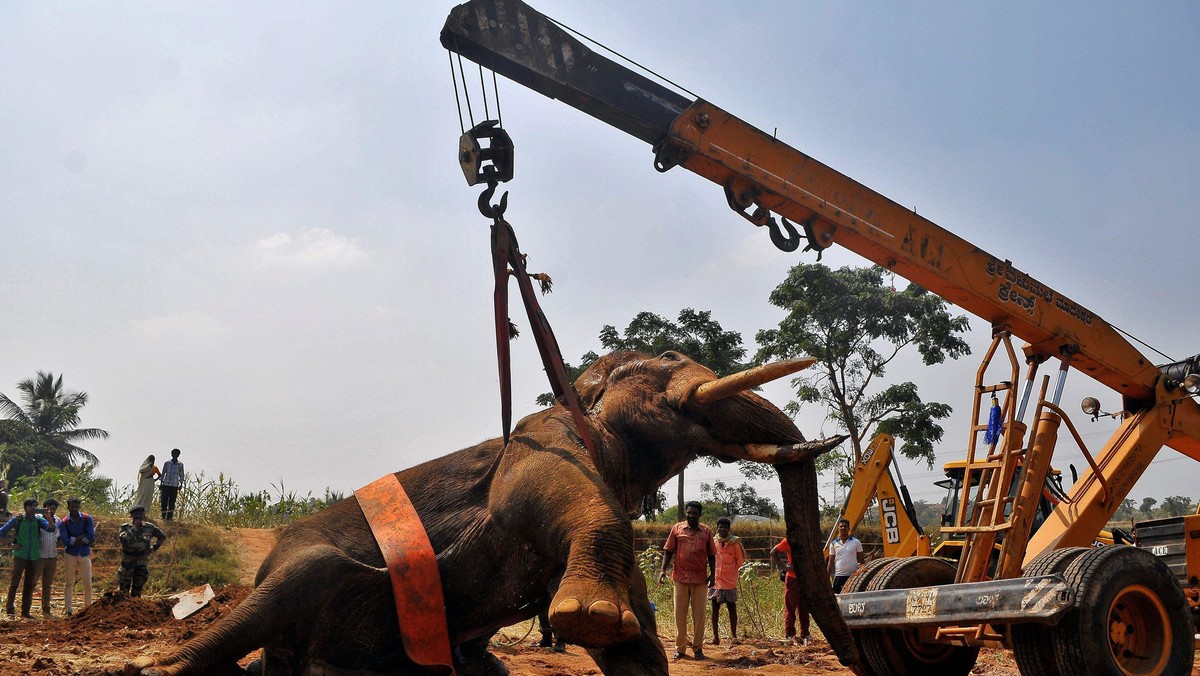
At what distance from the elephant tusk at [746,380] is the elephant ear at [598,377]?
57 centimetres

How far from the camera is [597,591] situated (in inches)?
136

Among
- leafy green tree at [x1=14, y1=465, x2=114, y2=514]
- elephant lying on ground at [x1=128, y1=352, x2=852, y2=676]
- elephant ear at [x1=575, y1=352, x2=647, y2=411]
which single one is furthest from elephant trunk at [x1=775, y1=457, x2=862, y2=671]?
leafy green tree at [x1=14, y1=465, x2=114, y2=514]

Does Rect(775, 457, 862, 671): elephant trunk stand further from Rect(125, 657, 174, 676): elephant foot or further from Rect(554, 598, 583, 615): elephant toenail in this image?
Rect(125, 657, 174, 676): elephant foot

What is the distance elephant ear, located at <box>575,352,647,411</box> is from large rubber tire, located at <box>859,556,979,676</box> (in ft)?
14.3

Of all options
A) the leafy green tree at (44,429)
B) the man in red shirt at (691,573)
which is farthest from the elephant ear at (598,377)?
the leafy green tree at (44,429)

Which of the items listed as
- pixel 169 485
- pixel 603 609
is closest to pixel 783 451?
pixel 603 609

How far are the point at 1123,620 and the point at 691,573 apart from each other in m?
5.22

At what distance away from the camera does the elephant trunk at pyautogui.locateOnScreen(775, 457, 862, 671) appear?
450cm

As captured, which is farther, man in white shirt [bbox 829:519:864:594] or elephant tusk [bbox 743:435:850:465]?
man in white shirt [bbox 829:519:864:594]

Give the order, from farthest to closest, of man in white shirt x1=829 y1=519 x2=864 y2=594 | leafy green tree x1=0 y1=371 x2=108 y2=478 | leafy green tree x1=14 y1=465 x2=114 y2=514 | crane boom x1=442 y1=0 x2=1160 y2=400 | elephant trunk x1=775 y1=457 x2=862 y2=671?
leafy green tree x1=0 y1=371 x2=108 y2=478 < leafy green tree x1=14 y1=465 x2=114 y2=514 < man in white shirt x1=829 y1=519 x2=864 y2=594 < crane boom x1=442 y1=0 x2=1160 y2=400 < elephant trunk x1=775 y1=457 x2=862 y2=671

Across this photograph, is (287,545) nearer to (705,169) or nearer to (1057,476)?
(705,169)

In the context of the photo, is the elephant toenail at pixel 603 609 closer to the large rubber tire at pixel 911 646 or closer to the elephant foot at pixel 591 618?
the elephant foot at pixel 591 618

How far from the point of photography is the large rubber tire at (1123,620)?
6832 millimetres

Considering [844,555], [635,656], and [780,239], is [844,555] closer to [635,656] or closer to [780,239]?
[780,239]
